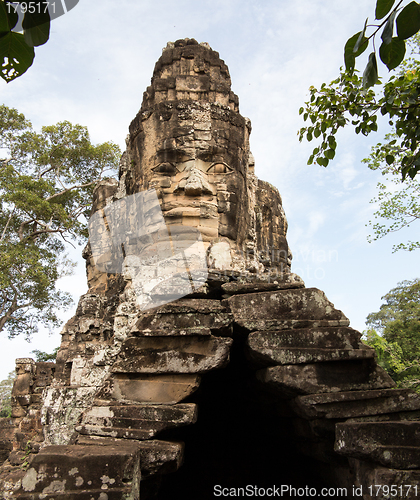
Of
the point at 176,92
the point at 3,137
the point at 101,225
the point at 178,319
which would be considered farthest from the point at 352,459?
the point at 3,137

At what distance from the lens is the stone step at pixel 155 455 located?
2.50m

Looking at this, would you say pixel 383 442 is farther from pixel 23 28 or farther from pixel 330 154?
pixel 330 154

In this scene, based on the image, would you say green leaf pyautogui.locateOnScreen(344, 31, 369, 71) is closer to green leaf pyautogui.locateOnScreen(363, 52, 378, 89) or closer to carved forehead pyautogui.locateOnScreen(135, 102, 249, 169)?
green leaf pyautogui.locateOnScreen(363, 52, 378, 89)

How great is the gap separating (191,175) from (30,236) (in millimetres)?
13709

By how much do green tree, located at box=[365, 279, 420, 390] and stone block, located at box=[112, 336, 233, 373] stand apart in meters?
10.2

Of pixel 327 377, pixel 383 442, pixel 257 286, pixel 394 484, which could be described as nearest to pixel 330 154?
pixel 257 286

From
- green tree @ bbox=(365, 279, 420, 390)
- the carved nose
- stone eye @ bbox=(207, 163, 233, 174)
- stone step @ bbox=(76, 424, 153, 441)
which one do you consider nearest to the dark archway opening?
stone step @ bbox=(76, 424, 153, 441)

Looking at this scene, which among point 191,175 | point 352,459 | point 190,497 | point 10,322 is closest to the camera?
point 352,459

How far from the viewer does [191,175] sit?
605cm

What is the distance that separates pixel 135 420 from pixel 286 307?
1.35 meters

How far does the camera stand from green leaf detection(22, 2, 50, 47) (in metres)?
1.51

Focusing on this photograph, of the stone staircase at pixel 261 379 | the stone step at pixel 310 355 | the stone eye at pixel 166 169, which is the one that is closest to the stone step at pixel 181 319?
the stone staircase at pixel 261 379

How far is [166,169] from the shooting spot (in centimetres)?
626

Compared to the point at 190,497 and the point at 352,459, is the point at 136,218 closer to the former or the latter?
the point at 190,497
